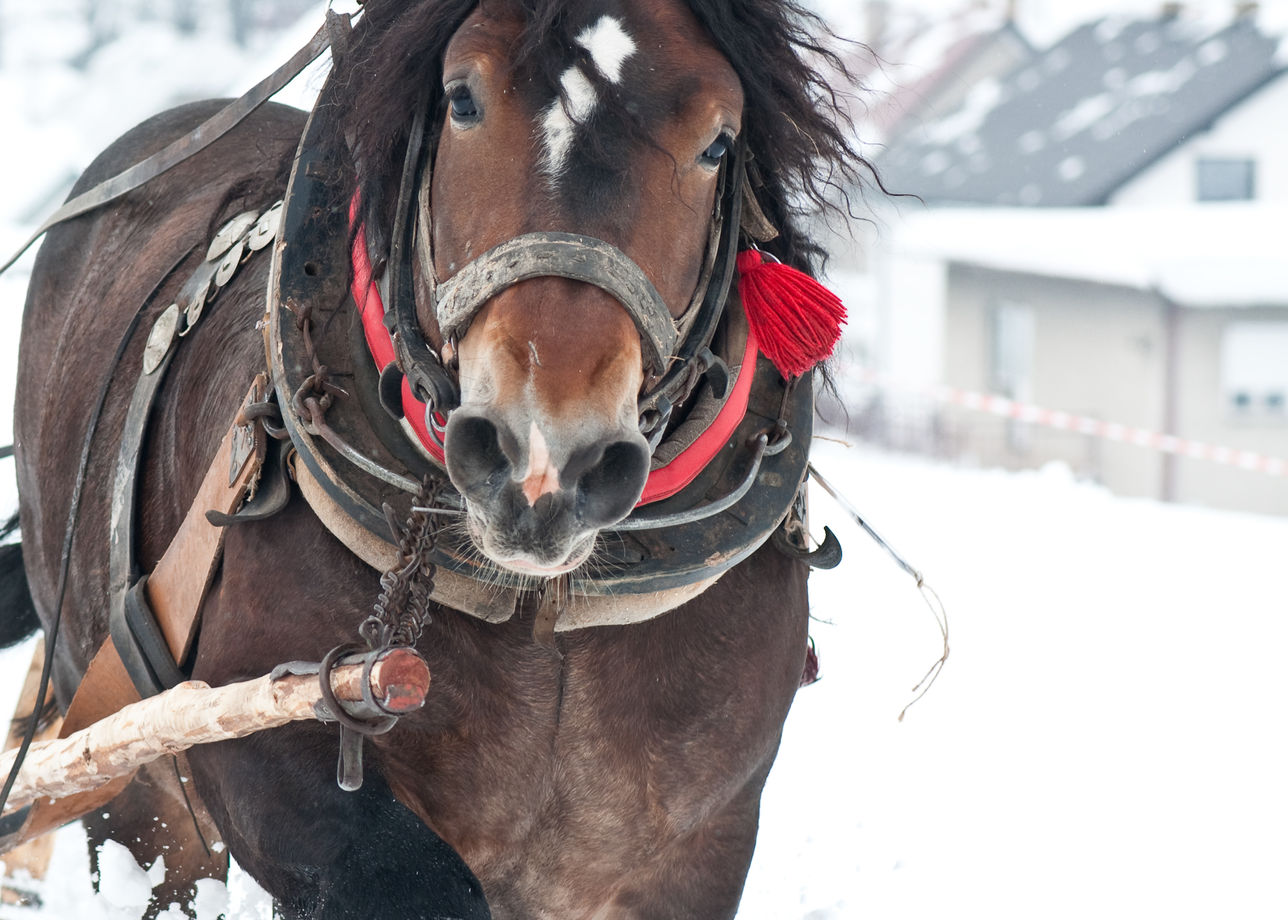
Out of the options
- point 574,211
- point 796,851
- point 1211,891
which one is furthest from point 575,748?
point 1211,891

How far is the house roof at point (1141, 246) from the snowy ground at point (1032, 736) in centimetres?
854

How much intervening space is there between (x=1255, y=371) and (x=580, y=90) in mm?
17040

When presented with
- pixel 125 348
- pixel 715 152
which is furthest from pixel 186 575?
pixel 715 152

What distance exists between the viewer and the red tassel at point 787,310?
74.5 inches

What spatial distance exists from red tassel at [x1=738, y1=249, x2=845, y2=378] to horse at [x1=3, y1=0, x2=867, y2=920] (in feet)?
0.13

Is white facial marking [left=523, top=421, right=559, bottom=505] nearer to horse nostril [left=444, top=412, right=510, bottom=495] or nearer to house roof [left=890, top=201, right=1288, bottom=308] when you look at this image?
horse nostril [left=444, top=412, right=510, bottom=495]

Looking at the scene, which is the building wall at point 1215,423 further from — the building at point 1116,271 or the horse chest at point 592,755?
the horse chest at point 592,755

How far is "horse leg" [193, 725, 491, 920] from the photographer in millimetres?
1708

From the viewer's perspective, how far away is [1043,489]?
315 inches

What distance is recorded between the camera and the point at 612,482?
1.44 metres

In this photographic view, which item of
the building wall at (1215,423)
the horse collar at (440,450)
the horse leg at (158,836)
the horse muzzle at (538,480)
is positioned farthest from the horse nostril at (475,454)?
the building wall at (1215,423)

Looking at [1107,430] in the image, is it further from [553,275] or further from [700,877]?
[553,275]

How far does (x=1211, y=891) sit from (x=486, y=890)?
77.8 inches

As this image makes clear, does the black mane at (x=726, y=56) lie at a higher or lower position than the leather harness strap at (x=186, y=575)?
higher
